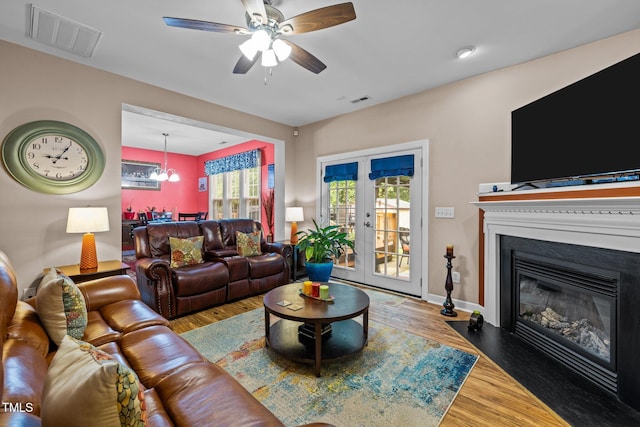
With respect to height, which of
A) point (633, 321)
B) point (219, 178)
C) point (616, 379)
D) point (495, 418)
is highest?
point (219, 178)

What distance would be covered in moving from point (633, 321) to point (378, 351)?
1.64m

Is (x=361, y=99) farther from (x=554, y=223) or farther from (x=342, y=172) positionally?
(x=554, y=223)

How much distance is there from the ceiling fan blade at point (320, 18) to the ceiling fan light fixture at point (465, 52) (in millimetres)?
1454

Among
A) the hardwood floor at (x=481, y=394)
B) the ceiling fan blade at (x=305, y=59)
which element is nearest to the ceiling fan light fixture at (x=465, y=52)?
the ceiling fan blade at (x=305, y=59)

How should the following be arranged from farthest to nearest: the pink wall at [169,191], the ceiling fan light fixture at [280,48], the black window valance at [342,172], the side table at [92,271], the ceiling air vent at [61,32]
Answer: the pink wall at [169,191]
the black window valance at [342,172]
the side table at [92,271]
the ceiling air vent at [61,32]
the ceiling fan light fixture at [280,48]

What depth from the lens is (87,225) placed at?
2.74 m

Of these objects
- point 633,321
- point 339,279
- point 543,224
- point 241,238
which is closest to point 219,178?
point 241,238

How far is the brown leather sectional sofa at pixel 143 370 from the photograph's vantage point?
0.99 meters

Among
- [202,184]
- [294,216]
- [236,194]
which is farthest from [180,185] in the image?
[294,216]

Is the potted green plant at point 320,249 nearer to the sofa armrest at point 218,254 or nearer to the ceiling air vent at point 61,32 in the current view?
the sofa armrest at point 218,254

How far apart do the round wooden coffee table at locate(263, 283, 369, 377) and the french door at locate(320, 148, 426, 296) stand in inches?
61.6

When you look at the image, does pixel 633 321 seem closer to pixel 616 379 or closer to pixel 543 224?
pixel 616 379

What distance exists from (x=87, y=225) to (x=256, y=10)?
8.15 ft

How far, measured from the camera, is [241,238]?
4129 mm
